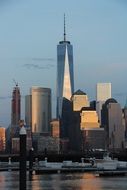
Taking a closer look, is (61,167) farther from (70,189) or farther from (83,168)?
(70,189)

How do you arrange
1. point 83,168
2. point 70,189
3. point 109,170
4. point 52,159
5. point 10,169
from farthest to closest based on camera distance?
point 52,159, point 10,169, point 83,168, point 109,170, point 70,189

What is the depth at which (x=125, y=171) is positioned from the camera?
84.2m

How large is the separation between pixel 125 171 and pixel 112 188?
31.7 metres

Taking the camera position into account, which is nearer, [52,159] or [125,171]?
[125,171]

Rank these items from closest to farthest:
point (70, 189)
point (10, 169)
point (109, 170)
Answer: point (70, 189) → point (109, 170) → point (10, 169)

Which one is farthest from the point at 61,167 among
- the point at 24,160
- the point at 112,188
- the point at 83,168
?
the point at 24,160

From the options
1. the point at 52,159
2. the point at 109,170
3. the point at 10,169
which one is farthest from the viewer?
the point at 52,159

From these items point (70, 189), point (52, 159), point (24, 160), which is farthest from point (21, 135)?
point (52, 159)

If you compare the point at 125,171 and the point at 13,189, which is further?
the point at 125,171

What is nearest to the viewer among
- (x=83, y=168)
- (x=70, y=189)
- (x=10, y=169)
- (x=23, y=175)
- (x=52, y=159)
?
(x=23, y=175)

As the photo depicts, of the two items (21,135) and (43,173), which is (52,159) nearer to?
(43,173)

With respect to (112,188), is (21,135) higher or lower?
higher

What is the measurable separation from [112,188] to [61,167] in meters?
38.6

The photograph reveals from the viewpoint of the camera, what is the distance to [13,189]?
51.8 meters
